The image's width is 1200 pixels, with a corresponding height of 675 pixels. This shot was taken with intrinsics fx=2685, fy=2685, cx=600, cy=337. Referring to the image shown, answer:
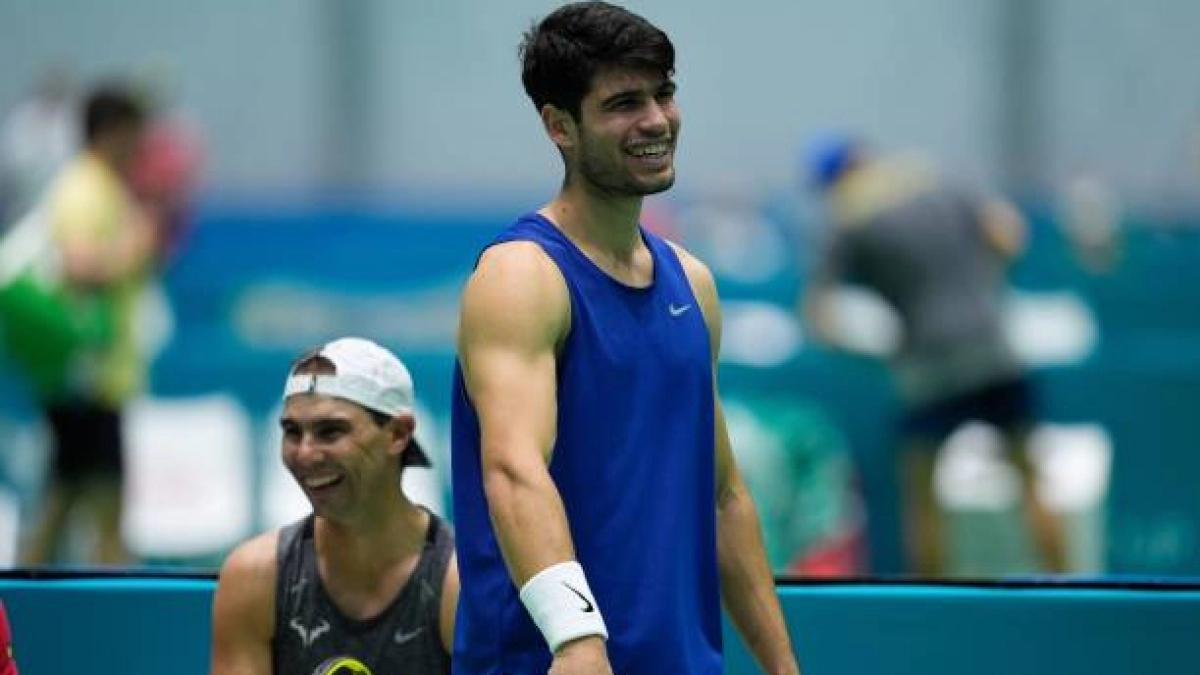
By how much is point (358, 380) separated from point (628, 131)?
1.07 metres

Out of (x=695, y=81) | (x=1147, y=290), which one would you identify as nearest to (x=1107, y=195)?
(x=695, y=81)

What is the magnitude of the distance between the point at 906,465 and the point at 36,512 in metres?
3.49

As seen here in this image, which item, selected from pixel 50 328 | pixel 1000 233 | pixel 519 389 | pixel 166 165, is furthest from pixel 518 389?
pixel 166 165

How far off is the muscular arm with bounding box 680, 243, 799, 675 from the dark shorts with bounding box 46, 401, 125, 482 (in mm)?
6049

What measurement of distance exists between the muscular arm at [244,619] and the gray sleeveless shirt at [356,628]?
2cm

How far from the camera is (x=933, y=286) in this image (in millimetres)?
11406

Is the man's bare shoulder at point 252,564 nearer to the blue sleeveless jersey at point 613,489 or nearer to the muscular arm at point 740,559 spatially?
the blue sleeveless jersey at point 613,489

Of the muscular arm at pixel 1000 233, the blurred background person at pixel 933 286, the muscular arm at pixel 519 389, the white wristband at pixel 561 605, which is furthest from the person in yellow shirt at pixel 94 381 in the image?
the white wristband at pixel 561 605


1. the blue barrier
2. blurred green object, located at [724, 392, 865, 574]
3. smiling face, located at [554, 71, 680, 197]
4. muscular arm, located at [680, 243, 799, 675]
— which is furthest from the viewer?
blurred green object, located at [724, 392, 865, 574]

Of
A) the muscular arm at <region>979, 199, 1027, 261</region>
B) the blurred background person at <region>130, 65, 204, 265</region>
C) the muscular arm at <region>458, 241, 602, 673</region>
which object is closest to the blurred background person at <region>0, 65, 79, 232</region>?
the blurred background person at <region>130, 65, 204, 265</region>

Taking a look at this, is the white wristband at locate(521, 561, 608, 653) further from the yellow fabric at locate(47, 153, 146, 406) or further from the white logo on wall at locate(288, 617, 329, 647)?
the yellow fabric at locate(47, 153, 146, 406)

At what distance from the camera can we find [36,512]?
1066cm

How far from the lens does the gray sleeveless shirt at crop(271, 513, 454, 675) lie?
503 centimetres

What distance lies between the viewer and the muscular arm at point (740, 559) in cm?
459
